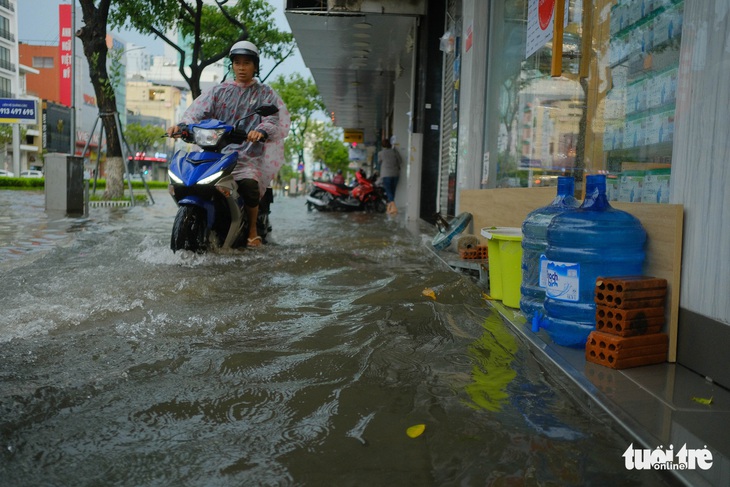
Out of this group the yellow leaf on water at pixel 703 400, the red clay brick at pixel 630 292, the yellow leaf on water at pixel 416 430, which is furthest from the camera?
the red clay brick at pixel 630 292

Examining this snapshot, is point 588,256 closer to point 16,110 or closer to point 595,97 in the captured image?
point 595,97

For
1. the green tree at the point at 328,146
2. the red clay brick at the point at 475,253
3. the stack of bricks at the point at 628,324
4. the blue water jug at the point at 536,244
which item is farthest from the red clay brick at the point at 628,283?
the green tree at the point at 328,146

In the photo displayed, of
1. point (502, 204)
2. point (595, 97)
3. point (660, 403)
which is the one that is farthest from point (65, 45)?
point (660, 403)

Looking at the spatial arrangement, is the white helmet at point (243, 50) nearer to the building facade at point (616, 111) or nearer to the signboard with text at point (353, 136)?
the building facade at point (616, 111)

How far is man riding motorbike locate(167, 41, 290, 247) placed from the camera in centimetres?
703

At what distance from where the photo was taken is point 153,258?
246 inches

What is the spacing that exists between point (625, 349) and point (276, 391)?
144cm

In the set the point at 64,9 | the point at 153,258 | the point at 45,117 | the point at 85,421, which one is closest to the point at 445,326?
the point at 85,421

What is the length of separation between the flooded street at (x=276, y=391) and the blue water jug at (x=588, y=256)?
0.90 ft

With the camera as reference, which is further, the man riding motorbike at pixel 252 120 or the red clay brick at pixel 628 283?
the man riding motorbike at pixel 252 120

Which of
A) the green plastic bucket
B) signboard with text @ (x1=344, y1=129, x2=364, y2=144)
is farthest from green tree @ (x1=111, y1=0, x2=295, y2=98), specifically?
the green plastic bucket

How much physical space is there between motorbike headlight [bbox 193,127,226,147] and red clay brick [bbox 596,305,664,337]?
420 centimetres

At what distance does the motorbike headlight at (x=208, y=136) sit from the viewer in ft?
20.9

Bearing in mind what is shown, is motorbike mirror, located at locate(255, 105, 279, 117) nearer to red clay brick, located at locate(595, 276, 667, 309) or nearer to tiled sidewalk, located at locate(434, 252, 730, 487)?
tiled sidewalk, located at locate(434, 252, 730, 487)
